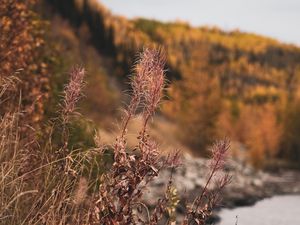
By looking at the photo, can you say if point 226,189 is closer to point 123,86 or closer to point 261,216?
point 261,216

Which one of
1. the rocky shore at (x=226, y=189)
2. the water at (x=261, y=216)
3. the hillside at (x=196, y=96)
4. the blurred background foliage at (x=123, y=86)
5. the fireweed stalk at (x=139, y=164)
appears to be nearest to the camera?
the fireweed stalk at (x=139, y=164)

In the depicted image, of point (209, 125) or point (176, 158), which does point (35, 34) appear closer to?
point (176, 158)

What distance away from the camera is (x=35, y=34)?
10.6 m

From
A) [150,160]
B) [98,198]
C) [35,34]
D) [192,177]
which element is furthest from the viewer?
[192,177]

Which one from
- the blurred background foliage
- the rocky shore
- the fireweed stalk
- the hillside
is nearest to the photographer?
the fireweed stalk

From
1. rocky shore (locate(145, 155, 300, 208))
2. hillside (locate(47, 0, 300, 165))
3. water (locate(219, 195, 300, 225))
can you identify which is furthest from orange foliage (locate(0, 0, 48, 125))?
rocky shore (locate(145, 155, 300, 208))

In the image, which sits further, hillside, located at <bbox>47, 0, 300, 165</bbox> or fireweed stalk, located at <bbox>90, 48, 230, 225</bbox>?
hillside, located at <bbox>47, 0, 300, 165</bbox>

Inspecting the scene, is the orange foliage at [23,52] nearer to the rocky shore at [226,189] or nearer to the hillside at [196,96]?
the hillside at [196,96]

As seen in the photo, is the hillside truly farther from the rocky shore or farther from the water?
the water

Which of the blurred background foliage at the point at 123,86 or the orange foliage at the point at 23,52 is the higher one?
the orange foliage at the point at 23,52

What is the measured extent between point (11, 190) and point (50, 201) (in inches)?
13.9

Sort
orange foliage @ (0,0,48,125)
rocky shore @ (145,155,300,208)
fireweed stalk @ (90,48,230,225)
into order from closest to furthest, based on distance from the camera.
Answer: fireweed stalk @ (90,48,230,225), orange foliage @ (0,0,48,125), rocky shore @ (145,155,300,208)

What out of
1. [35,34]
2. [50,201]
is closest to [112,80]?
[35,34]

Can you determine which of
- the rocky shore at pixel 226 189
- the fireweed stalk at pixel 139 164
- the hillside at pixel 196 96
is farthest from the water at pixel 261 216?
the fireweed stalk at pixel 139 164
